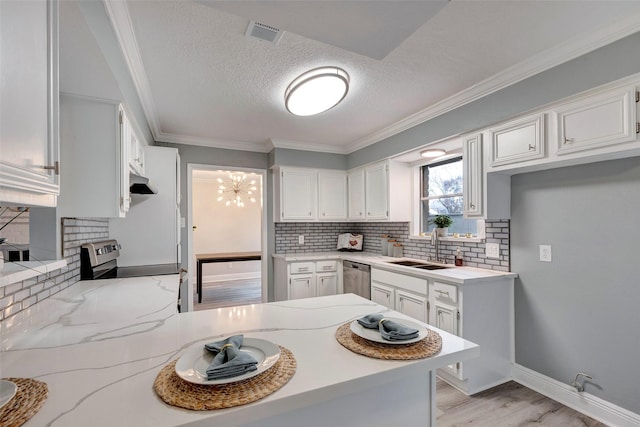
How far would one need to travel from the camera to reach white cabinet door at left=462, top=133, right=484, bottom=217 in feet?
8.20

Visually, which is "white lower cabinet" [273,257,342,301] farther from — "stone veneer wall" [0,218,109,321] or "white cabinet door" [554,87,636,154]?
"white cabinet door" [554,87,636,154]

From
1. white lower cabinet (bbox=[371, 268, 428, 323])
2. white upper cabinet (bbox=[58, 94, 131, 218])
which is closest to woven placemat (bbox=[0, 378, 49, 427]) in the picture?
white upper cabinet (bbox=[58, 94, 131, 218])

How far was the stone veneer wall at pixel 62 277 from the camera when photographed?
4.36ft

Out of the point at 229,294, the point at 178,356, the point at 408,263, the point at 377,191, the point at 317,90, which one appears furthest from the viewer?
the point at 229,294

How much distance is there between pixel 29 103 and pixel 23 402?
79 cm

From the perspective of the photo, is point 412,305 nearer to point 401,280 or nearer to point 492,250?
point 401,280

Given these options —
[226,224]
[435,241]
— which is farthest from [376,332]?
[226,224]

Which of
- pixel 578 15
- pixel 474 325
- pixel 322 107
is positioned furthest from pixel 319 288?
pixel 578 15

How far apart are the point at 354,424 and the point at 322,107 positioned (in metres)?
2.02

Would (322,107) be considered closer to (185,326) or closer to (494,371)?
(185,326)

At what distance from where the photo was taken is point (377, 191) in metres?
3.91

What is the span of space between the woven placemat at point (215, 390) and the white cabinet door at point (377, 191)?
121 inches

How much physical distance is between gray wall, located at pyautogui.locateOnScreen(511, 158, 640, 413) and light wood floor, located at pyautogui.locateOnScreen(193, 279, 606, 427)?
20cm

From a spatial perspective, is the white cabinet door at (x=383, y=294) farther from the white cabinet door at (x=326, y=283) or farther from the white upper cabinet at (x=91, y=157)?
the white upper cabinet at (x=91, y=157)
